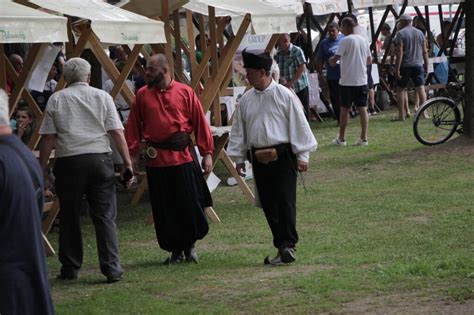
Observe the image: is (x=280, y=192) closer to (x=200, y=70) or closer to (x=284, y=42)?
(x=200, y=70)

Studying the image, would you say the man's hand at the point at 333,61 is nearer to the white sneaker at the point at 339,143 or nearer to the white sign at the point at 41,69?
the white sneaker at the point at 339,143

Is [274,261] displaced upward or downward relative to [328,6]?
downward

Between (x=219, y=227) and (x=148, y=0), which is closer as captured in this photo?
(x=219, y=227)

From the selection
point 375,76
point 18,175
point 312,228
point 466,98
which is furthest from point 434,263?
point 375,76

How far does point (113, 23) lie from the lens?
1111 cm

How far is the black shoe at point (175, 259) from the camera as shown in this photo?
34.2 ft

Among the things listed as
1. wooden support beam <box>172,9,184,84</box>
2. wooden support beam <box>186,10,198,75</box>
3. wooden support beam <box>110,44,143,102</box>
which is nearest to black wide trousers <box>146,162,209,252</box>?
wooden support beam <box>110,44,143,102</box>

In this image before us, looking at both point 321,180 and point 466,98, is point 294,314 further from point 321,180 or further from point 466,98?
point 466,98

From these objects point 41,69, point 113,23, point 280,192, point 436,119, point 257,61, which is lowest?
point 436,119

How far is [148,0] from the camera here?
1440 cm

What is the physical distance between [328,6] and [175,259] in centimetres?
1373

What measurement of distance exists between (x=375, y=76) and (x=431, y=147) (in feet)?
25.0

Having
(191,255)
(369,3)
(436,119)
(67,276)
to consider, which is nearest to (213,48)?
(191,255)

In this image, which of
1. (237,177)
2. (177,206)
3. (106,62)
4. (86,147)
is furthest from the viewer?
(237,177)
